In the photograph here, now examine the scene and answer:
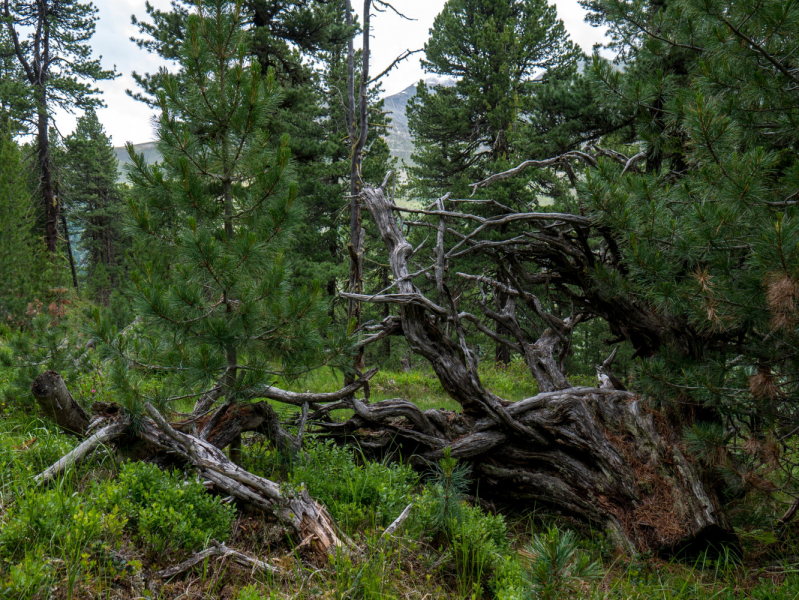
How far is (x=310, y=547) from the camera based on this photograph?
9.14ft

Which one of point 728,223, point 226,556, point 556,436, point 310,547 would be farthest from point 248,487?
point 728,223

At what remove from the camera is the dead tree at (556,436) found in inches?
141

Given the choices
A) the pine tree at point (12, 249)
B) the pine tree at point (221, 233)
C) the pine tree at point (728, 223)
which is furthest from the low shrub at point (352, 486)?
the pine tree at point (12, 249)

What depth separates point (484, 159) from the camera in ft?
51.0

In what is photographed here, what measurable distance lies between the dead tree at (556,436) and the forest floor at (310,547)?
246mm

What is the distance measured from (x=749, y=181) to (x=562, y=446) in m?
2.60

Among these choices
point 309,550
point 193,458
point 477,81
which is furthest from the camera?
point 477,81

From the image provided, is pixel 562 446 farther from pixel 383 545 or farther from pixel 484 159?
pixel 484 159

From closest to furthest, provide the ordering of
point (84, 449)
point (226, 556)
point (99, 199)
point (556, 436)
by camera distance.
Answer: point (226, 556), point (84, 449), point (556, 436), point (99, 199)

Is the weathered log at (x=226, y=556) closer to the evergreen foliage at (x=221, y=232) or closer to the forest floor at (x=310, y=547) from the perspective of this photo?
the forest floor at (x=310, y=547)

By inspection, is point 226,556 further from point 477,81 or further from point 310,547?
point 477,81

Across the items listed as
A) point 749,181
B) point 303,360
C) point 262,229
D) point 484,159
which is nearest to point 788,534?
point 749,181

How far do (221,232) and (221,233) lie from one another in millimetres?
10

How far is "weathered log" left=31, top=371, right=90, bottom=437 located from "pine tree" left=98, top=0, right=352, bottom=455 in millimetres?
508
